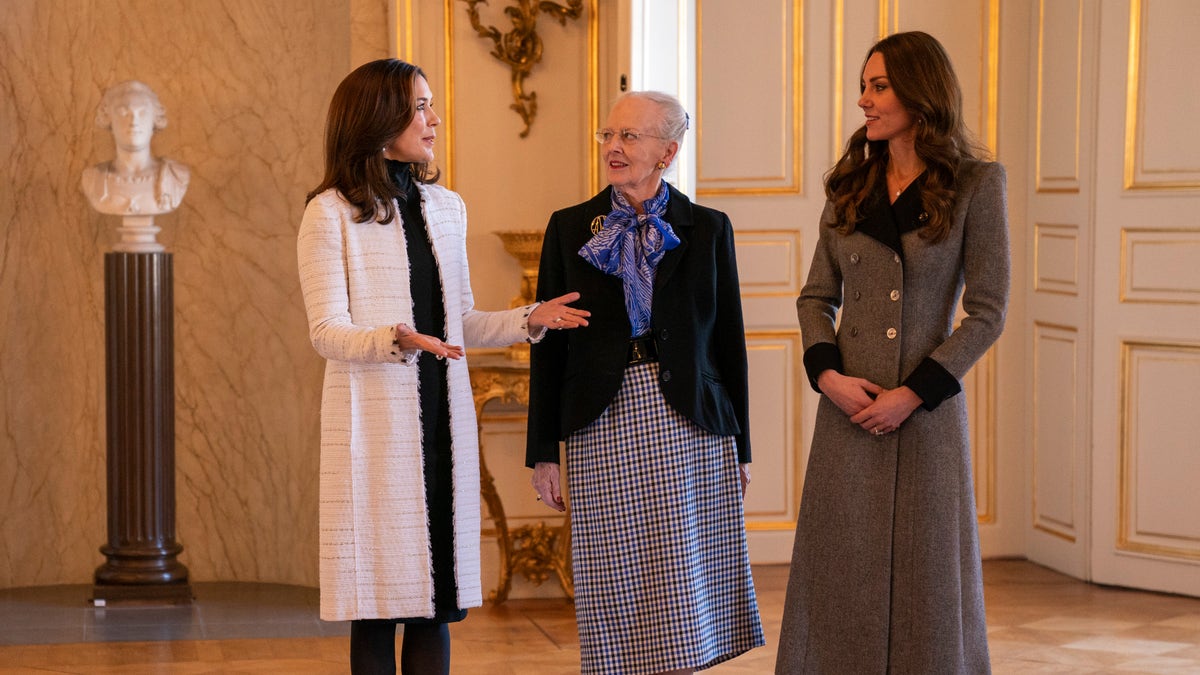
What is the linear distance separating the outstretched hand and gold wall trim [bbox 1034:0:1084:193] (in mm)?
3057

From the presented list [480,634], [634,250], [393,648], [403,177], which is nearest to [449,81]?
[480,634]

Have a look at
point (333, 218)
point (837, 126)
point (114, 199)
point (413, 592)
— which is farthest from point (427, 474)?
point (837, 126)

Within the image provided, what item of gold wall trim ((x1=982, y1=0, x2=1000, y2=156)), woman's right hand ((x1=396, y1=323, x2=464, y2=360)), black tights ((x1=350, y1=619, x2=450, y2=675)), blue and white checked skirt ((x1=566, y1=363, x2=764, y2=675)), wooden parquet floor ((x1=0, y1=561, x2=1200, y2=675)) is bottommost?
wooden parquet floor ((x1=0, y1=561, x2=1200, y2=675))

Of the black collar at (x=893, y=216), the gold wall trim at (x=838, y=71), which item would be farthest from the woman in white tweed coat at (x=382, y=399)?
the gold wall trim at (x=838, y=71)

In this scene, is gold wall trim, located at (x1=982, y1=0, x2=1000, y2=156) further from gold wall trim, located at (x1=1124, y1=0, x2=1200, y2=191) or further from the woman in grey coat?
the woman in grey coat

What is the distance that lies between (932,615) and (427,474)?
103cm

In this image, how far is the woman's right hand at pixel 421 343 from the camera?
254 cm

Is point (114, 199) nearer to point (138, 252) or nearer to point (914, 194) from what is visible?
point (138, 252)

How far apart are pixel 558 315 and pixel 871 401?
0.64 metres

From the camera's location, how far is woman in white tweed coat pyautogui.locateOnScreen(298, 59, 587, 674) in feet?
8.95

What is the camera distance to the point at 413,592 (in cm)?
275

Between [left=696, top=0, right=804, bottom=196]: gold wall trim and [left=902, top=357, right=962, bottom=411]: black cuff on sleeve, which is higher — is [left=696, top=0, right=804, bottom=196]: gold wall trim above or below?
above

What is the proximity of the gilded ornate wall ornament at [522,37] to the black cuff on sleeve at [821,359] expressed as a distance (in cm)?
229

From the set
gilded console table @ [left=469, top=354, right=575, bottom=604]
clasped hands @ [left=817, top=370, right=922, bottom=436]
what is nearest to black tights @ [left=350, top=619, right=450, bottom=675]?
clasped hands @ [left=817, top=370, right=922, bottom=436]
